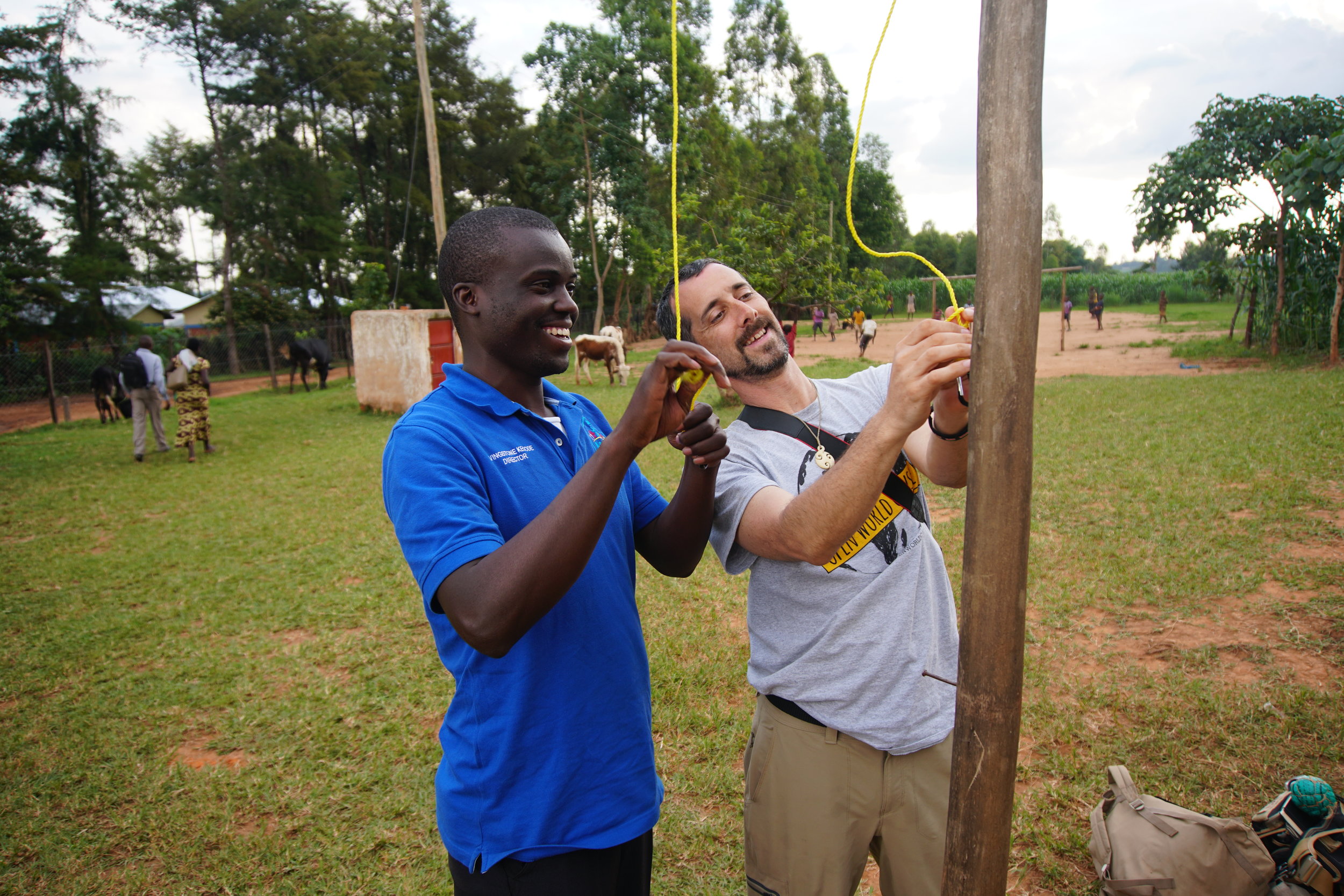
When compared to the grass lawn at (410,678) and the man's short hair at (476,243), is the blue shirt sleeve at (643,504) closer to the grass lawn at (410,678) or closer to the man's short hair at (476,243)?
the man's short hair at (476,243)

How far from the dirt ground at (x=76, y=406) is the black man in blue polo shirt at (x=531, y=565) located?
2007 centimetres

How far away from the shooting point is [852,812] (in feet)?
5.93

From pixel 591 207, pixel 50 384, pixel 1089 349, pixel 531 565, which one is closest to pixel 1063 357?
pixel 1089 349

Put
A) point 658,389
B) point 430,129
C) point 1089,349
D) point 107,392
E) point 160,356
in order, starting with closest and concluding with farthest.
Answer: point 658,389 < point 430,129 < point 107,392 < point 1089,349 < point 160,356

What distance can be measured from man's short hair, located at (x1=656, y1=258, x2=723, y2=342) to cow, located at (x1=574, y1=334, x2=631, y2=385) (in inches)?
583

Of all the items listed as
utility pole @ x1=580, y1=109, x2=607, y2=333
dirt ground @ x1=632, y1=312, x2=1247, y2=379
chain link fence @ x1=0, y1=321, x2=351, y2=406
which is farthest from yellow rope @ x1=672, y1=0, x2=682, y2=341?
utility pole @ x1=580, y1=109, x2=607, y2=333

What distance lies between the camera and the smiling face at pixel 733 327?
2.00 m

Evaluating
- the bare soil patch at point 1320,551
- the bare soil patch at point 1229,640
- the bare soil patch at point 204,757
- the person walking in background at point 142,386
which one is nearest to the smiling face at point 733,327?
the bare soil patch at point 1229,640

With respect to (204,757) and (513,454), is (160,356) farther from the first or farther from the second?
(513,454)

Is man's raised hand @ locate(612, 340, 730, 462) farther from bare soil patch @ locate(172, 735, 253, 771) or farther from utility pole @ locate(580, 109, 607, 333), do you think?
utility pole @ locate(580, 109, 607, 333)

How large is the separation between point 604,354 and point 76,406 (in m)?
14.6

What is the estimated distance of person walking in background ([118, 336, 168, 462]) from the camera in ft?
36.4

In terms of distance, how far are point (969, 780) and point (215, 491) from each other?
10.3 m

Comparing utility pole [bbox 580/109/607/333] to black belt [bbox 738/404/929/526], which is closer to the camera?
black belt [bbox 738/404/929/526]
